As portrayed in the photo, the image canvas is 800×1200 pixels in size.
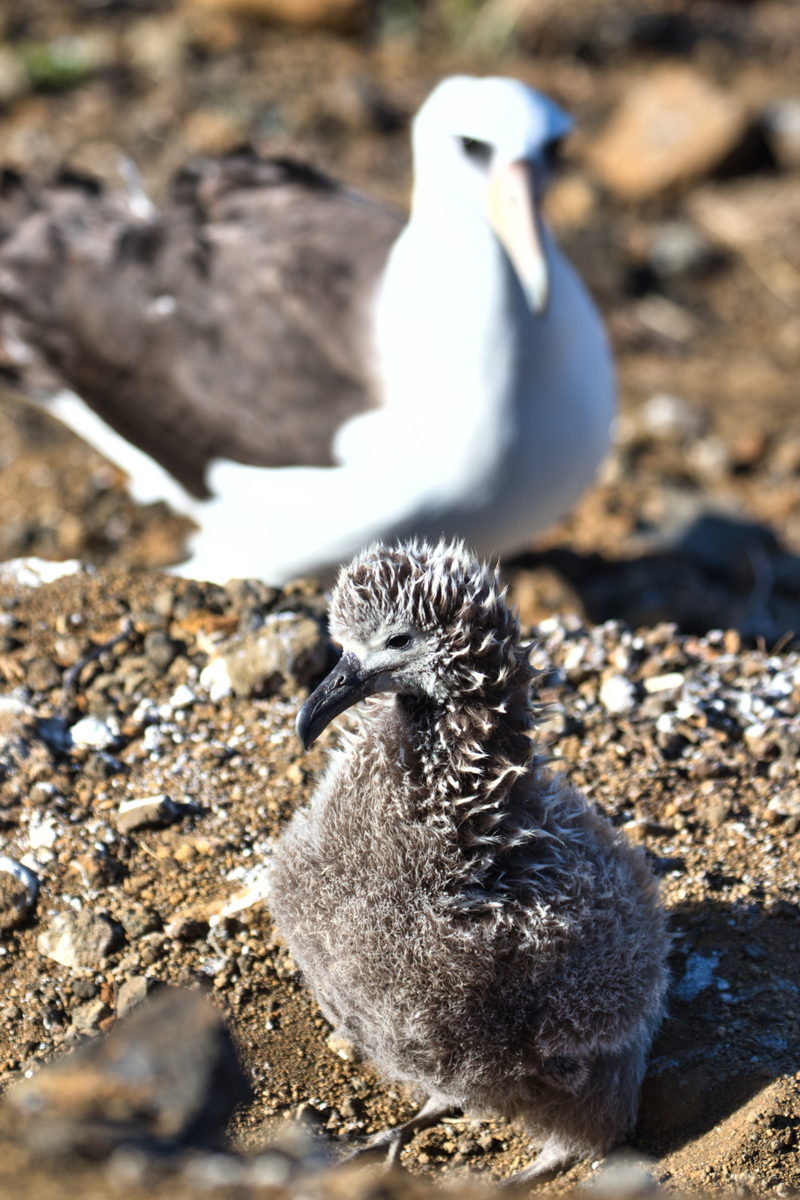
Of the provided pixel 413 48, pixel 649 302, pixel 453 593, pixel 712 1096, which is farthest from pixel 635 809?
pixel 413 48

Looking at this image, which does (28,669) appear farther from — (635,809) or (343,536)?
(635,809)

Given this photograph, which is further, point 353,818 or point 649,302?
point 649,302

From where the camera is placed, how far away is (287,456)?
4.60 meters

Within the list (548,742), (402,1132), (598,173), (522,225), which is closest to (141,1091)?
(402,1132)

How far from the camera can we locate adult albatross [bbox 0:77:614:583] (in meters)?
4.30

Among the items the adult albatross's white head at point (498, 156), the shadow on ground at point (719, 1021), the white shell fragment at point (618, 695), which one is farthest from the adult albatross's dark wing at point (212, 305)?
the shadow on ground at point (719, 1021)

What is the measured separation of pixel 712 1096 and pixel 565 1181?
13.7 inches

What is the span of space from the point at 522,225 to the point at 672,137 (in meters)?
4.95

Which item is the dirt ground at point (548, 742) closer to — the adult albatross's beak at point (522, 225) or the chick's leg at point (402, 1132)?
the chick's leg at point (402, 1132)

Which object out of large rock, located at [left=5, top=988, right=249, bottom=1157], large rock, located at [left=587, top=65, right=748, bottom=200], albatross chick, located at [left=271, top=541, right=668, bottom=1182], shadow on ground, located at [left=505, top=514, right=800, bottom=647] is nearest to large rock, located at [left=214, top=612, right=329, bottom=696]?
albatross chick, located at [left=271, top=541, right=668, bottom=1182]

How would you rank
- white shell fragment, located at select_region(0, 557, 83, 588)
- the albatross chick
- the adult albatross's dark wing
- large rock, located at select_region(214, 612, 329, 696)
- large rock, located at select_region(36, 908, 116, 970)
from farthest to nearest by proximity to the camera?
the adult albatross's dark wing < white shell fragment, located at select_region(0, 557, 83, 588) < large rock, located at select_region(214, 612, 329, 696) < large rock, located at select_region(36, 908, 116, 970) < the albatross chick

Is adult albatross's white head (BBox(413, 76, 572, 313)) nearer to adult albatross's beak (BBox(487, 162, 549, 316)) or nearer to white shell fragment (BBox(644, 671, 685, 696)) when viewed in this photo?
adult albatross's beak (BBox(487, 162, 549, 316))

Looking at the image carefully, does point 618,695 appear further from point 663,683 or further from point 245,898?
point 245,898

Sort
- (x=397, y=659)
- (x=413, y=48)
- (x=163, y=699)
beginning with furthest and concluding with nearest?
1. (x=413, y=48)
2. (x=163, y=699)
3. (x=397, y=659)
